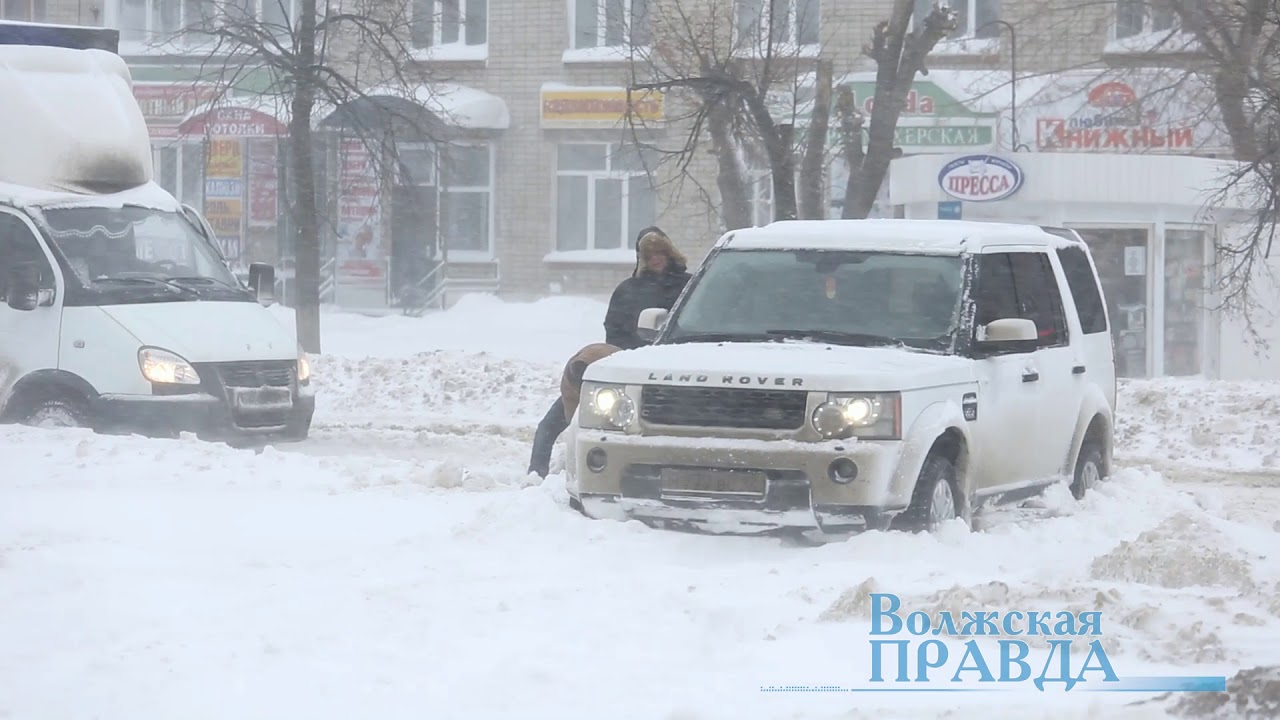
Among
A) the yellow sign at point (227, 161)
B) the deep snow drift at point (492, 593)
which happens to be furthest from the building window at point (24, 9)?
the deep snow drift at point (492, 593)

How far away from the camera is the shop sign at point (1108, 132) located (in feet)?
83.4

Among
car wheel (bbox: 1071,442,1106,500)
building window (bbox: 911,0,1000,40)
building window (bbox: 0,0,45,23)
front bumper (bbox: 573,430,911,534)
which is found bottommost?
car wheel (bbox: 1071,442,1106,500)

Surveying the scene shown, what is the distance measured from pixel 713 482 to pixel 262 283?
23.9 ft

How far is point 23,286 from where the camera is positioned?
12.4 metres

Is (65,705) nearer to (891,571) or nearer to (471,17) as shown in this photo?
(891,571)

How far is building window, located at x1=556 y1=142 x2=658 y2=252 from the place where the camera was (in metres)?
32.6

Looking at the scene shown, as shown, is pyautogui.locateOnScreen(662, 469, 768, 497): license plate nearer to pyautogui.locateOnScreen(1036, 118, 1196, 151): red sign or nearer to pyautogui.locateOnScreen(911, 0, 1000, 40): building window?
pyautogui.locateOnScreen(1036, 118, 1196, 151): red sign

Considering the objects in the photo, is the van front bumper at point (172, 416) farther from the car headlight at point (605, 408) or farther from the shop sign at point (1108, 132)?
the shop sign at point (1108, 132)

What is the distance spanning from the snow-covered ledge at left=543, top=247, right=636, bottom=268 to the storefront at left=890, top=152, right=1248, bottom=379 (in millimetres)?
11087

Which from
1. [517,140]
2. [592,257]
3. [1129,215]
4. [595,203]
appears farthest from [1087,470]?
[517,140]

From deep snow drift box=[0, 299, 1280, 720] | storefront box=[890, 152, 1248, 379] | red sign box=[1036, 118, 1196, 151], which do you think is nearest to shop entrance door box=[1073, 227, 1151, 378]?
storefront box=[890, 152, 1248, 379]

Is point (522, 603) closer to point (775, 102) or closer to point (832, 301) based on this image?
point (832, 301)

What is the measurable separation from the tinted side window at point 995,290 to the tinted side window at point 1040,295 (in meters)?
0.09

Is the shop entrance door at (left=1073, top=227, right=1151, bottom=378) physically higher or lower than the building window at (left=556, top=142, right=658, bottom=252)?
lower
